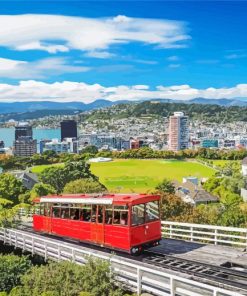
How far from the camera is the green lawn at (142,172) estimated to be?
116 metres

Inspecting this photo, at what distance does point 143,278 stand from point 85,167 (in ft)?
249

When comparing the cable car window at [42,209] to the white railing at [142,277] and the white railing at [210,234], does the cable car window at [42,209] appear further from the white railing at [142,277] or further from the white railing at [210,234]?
the white railing at [210,234]

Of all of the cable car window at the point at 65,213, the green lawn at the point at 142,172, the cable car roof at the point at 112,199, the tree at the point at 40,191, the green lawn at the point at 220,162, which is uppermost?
the cable car roof at the point at 112,199

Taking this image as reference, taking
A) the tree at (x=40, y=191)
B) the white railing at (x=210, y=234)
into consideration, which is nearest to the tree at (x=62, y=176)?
the tree at (x=40, y=191)

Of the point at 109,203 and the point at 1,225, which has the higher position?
the point at 109,203

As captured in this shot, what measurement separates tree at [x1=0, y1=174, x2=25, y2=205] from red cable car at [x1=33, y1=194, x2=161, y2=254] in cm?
4190

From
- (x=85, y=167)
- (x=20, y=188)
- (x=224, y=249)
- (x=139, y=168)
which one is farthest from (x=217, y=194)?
(x=224, y=249)

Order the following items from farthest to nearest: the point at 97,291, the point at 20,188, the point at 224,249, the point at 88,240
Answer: the point at 20,188 < the point at 88,240 < the point at 224,249 < the point at 97,291

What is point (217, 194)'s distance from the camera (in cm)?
9181

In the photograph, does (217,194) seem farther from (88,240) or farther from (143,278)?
(143,278)

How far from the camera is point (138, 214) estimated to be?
64.7ft

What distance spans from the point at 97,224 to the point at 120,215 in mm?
1689

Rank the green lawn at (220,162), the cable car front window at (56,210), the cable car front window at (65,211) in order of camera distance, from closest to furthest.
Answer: the cable car front window at (65,211)
the cable car front window at (56,210)
the green lawn at (220,162)

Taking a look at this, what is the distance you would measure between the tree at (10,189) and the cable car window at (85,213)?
4246 centimetres
